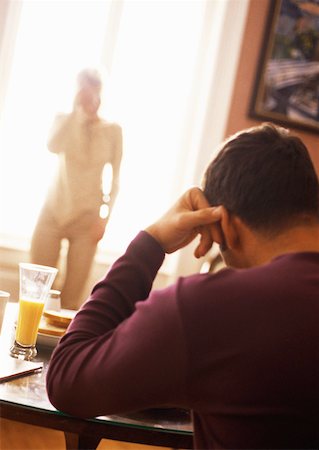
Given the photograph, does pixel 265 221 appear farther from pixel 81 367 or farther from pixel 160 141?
pixel 160 141

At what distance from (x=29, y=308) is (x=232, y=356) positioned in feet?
2.11

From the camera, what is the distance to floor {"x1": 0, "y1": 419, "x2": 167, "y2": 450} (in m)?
2.36

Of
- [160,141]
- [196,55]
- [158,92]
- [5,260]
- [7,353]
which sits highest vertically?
[196,55]

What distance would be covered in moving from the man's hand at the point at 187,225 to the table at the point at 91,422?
30 cm

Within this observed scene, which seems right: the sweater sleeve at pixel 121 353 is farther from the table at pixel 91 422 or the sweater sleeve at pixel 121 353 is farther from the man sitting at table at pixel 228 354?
the table at pixel 91 422

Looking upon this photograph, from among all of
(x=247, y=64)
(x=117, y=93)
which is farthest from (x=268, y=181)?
(x=247, y=64)

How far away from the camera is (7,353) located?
1.28 m

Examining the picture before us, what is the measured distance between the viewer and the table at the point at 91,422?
1.01m

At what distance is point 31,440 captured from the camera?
244cm

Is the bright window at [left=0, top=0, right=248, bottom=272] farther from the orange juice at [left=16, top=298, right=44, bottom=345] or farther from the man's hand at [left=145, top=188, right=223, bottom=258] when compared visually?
the man's hand at [left=145, top=188, right=223, bottom=258]

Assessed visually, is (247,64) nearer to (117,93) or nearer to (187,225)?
(117,93)

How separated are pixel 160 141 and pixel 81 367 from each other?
3248 millimetres

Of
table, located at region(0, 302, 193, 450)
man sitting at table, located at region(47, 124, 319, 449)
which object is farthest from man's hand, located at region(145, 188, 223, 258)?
table, located at region(0, 302, 193, 450)

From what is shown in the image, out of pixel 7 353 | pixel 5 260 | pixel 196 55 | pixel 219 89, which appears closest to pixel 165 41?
pixel 196 55
